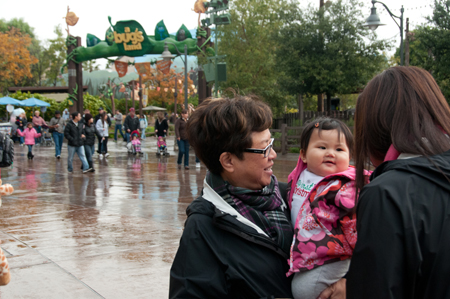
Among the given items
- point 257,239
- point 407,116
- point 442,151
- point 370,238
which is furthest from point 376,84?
point 257,239

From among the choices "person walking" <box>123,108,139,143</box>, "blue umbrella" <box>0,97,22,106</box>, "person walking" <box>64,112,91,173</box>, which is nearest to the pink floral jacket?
"person walking" <box>64,112,91,173</box>

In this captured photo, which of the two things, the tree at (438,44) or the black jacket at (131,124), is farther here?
the black jacket at (131,124)

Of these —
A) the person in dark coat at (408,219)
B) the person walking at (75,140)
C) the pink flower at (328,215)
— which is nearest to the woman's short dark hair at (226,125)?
the pink flower at (328,215)

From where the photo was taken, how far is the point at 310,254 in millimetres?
1659

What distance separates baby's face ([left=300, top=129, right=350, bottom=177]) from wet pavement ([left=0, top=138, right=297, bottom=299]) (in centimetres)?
226

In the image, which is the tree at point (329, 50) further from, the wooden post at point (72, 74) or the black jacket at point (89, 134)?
the wooden post at point (72, 74)

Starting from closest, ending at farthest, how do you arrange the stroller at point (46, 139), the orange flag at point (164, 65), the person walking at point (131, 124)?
the person walking at point (131, 124), the stroller at point (46, 139), the orange flag at point (164, 65)

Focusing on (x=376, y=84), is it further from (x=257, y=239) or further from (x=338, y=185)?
(x=257, y=239)

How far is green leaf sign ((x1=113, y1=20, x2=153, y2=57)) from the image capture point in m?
26.0

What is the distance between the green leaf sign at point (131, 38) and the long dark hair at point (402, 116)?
26.1 m

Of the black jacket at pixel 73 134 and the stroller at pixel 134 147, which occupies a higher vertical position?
the black jacket at pixel 73 134

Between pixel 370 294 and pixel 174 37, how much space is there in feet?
89.2

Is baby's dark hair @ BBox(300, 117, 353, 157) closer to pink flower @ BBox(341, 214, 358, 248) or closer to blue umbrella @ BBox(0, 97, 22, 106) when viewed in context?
pink flower @ BBox(341, 214, 358, 248)

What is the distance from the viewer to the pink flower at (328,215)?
1695mm
